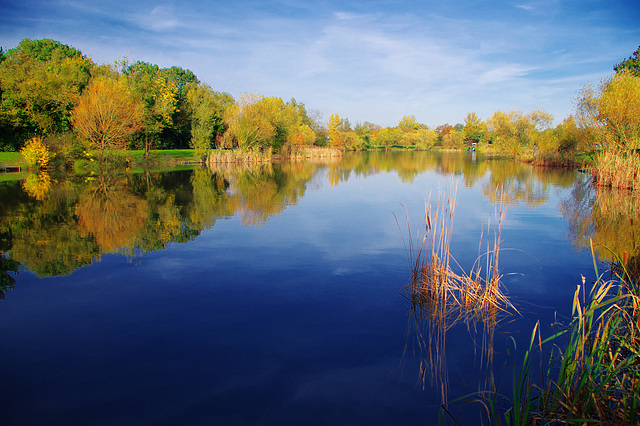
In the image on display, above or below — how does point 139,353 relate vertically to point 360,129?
below

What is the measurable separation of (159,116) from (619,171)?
34.3 m

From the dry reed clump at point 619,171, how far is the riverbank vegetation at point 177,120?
48 mm

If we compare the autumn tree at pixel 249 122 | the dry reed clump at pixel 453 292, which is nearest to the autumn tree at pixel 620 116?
the dry reed clump at pixel 453 292

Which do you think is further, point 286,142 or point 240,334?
point 286,142

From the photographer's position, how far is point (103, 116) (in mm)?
26469

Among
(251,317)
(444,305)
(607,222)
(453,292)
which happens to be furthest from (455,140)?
(251,317)

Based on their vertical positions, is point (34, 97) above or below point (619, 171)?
above

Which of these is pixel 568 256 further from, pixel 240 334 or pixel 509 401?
pixel 240 334

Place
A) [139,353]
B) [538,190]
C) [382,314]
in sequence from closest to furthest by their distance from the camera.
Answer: [139,353], [382,314], [538,190]

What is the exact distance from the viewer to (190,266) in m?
7.12

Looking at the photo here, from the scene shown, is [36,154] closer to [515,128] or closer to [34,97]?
[34,97]

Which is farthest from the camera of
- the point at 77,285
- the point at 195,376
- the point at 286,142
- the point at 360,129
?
the point at 360,129

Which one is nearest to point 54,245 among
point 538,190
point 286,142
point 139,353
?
point 139,353

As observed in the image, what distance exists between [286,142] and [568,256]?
1707 inches
